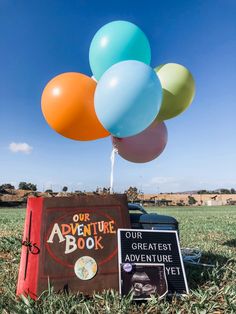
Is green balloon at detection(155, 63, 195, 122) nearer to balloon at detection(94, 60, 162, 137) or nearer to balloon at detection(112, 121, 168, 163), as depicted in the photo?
balloon at detection(112, 121, 168, 163)

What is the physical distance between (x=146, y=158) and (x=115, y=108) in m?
1.44

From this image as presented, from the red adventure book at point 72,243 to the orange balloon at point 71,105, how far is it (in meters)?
1.07

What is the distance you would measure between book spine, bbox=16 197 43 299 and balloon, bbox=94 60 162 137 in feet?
4.03

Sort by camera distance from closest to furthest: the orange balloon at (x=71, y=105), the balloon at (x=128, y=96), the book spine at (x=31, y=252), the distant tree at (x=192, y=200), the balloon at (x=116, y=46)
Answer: the book spine at (x=31, y=252) < the balloon at (x=128, y=96) < the orange balloon at (x=71, y=105) < the balloon at (x=116, y=46) < the distant tree at (x=192, y=200)

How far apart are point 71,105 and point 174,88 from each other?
144cm

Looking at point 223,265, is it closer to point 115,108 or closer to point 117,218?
point 117,218

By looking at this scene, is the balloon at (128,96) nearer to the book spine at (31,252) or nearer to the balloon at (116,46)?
the balloon at (116,46)

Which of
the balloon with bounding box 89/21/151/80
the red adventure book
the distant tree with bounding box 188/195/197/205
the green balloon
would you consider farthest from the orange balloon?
the distant tree with bounding box 188/195/197/205

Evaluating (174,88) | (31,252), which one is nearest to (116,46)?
(174,88)

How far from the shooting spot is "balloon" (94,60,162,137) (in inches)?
148

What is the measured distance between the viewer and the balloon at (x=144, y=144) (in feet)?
15.6

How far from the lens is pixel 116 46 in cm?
442

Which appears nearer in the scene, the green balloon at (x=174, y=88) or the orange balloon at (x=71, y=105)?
the orange balloon at (x=71, y=105)

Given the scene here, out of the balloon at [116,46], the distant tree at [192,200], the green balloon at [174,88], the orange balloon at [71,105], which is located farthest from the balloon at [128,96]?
the distant tree at [192,200]
